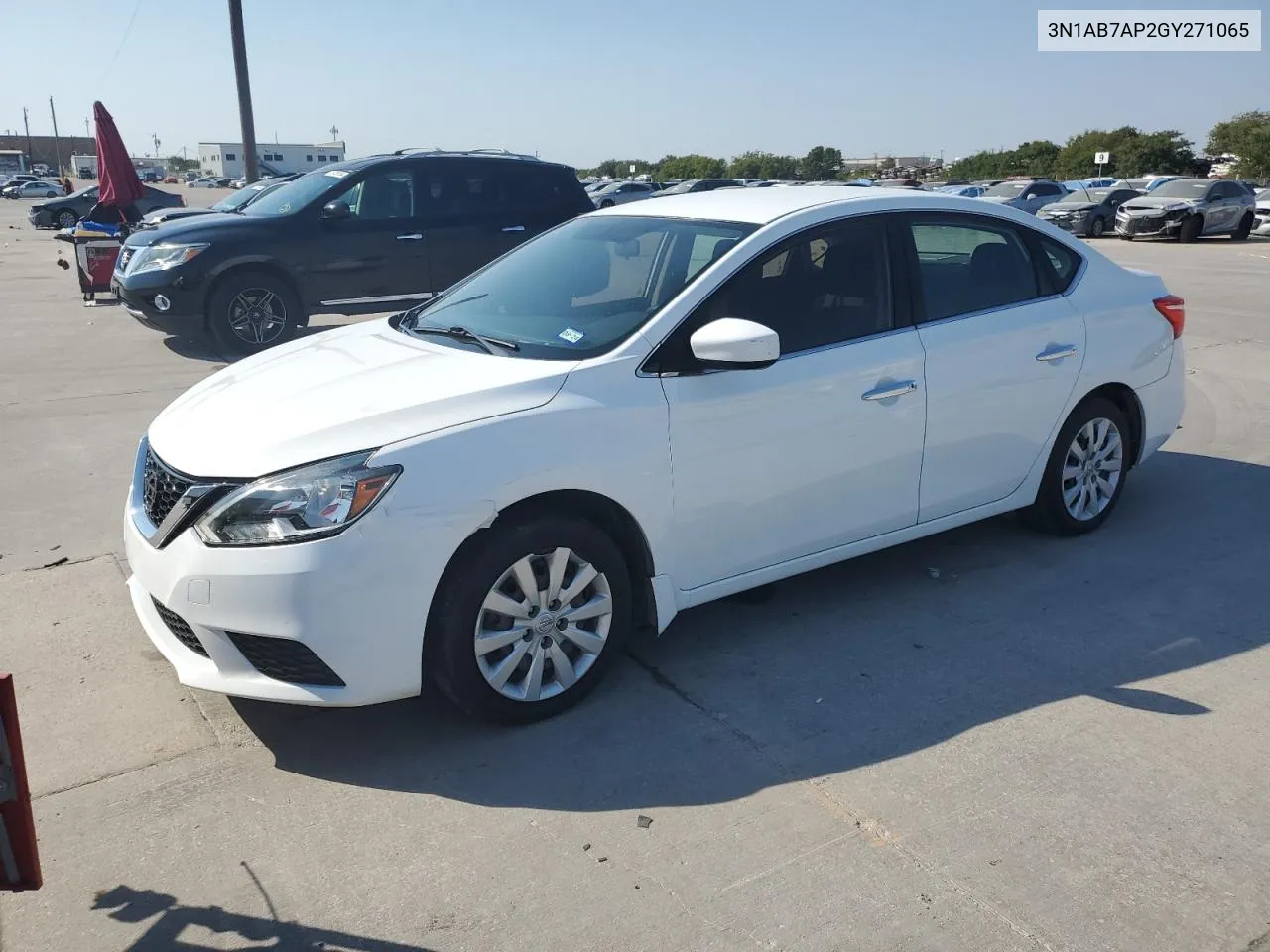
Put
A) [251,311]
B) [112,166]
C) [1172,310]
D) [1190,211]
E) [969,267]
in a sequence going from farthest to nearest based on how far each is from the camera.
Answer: [1190,211] → [112,166] → [251,311] → [1172,310] → [969,267]

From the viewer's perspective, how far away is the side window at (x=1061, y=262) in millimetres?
5148

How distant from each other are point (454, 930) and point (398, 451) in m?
1.36

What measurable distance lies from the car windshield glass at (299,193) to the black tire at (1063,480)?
7812 mm

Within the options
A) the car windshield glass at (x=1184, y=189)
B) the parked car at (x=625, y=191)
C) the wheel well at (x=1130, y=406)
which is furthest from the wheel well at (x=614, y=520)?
the parked car at (x=625, y=191)

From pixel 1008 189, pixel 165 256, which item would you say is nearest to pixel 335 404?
pixel 165 256

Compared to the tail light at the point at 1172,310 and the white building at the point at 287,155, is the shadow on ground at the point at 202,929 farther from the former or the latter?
the white building at the point at 287,155

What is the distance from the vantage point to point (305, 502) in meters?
3.23

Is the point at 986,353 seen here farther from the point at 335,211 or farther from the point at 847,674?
the point at 335,211

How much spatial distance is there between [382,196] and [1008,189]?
76.5 ft

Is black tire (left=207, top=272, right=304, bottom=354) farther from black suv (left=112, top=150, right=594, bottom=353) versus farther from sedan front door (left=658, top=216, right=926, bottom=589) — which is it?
sedan front door (left=658, top=216, right=926, bottom=589)

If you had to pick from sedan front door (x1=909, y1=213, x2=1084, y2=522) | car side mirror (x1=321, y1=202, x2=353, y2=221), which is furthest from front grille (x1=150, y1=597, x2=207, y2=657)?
car side mirror (x1=321, y1=202, x2=353, y2=221)

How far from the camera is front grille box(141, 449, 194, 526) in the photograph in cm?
347

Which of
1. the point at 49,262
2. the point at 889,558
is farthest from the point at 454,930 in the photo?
the point at 49,262

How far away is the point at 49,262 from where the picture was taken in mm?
21750
